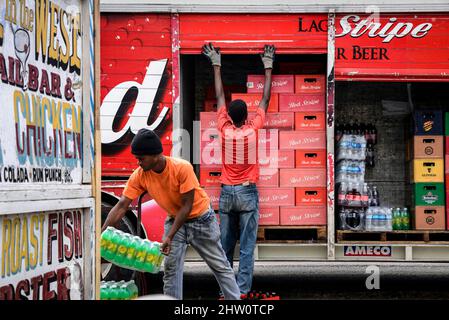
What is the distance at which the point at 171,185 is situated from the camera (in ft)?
21.2

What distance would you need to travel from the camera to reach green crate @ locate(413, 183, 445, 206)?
9.12m

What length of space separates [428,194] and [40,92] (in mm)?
6241

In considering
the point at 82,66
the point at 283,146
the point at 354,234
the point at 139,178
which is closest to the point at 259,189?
the point at 283,146

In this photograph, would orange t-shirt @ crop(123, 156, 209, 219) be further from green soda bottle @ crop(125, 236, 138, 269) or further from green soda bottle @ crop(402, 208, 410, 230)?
green soda bottle @ crop(402, 208, 410, 230)

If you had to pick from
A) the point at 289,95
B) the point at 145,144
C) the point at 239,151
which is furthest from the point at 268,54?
the point at 145,144

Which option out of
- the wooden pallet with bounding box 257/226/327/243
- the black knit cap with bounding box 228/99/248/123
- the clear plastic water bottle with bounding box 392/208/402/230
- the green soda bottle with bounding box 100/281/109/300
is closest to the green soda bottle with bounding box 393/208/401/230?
the clear plastic water bottle with bounding box 392/208/402/230

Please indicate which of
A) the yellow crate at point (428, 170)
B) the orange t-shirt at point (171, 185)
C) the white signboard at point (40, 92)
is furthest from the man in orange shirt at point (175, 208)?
the yellow crate at point (428, 170)

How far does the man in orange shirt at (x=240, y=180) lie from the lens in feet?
27.0

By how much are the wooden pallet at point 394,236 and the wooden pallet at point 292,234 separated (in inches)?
8.7

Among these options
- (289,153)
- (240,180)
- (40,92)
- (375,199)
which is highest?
(40,92)

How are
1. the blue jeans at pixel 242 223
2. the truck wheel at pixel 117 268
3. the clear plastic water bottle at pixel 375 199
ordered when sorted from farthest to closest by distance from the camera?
the clear plastic water bottle at pixel 375 199 → the truck wheel at pixel 117 268 → the blue jeans at pixel 242 223

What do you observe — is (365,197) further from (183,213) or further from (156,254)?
(156,254)

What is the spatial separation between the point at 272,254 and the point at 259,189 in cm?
79

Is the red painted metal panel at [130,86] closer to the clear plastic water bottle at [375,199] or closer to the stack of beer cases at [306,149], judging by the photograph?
the stack of beer cases at [306,149]
